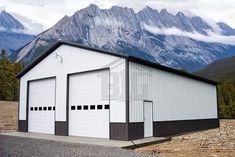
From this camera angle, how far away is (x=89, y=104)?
21.5m

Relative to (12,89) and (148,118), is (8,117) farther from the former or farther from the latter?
(12,89)

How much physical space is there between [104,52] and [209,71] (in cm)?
18599

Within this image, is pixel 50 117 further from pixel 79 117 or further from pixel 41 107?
pixel 79 117

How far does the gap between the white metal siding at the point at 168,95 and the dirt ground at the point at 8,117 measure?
536 inches

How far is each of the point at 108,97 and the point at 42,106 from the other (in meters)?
7.92

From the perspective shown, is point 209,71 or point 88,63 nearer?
point 88,63

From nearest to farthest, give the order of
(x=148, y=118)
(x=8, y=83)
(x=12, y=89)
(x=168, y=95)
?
(x=148, y=118) → (x=168, y=95) → (x=8, y=83) → (x=12, y=89)

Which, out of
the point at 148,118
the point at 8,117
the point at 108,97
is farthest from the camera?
the point at 8,117

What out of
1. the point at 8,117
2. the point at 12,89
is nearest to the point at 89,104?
the point at 8,117

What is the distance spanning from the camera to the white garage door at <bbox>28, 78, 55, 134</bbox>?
2477 cm

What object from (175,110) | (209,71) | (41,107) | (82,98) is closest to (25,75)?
(41,107)

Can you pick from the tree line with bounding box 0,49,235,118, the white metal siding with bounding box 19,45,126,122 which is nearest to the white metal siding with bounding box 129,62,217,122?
the white metal siding with bounding box 19,45,126,122

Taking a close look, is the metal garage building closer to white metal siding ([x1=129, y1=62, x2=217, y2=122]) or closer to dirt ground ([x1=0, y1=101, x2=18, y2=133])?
white metal siding ([x1=129, y1=62, x2=217, y2=122])

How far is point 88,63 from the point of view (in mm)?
21656
